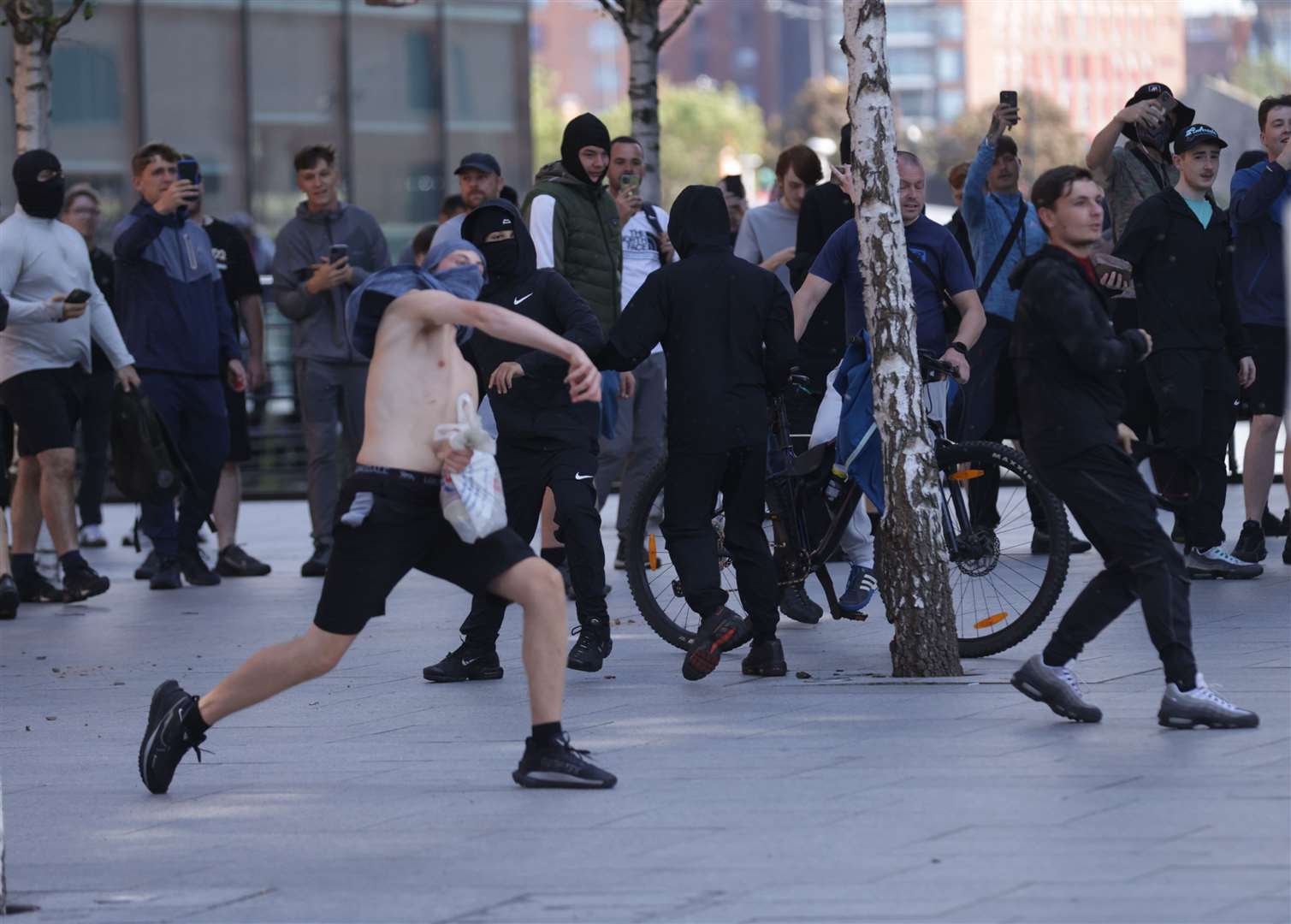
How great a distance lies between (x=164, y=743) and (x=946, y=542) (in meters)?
3.27

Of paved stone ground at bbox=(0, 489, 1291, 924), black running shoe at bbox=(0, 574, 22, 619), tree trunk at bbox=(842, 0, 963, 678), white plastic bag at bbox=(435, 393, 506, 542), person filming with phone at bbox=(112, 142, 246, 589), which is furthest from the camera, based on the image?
person filming with phone at bbox=(112, 142, 246, 589)

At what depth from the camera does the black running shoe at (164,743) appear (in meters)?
6.81

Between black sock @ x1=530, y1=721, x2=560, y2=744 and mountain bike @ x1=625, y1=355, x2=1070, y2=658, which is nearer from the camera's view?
black sock @ x1=530, y1=721, x2=560, y2=744

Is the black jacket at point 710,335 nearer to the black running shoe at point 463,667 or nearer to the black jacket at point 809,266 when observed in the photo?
the black running shoe at point 463,667

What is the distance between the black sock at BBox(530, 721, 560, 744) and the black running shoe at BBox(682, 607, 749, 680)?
1.77 metres

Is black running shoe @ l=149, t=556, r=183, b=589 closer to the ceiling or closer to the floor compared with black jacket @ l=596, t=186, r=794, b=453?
closer to the floor

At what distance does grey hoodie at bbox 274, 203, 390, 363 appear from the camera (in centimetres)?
1280

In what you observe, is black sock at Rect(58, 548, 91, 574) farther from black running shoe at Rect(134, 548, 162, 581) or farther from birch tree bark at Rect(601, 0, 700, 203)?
birch tree bark at Rect(601, 0, 700, 203)

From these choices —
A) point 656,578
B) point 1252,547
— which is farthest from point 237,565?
point 1252,547

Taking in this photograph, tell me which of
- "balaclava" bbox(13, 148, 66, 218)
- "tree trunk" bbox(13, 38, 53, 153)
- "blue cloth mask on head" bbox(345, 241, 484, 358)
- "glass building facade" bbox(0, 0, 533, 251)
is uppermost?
"glass building facade" bbox(0, 0, 533, 251)

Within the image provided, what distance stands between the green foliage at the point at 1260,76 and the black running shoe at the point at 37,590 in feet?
381

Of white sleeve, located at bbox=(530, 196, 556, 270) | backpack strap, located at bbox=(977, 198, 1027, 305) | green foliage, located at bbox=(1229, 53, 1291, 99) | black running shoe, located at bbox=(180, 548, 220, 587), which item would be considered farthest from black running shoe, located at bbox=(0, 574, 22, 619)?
green foliage, located at bbox=(1229, 53, 1291, 99)

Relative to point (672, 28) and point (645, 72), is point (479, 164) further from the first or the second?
point (672, 28)

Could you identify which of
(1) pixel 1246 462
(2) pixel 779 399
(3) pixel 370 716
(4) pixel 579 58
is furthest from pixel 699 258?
(4) pixel 579 58
